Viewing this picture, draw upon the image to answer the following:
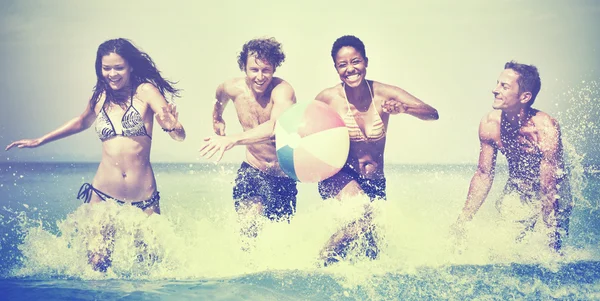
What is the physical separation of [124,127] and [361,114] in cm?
194

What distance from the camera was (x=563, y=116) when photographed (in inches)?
Result: 254

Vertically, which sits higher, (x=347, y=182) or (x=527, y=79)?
(x=527, y=79)

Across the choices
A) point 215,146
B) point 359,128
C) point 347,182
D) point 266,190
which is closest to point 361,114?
point 359,128

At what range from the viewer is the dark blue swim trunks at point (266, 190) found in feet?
16.7

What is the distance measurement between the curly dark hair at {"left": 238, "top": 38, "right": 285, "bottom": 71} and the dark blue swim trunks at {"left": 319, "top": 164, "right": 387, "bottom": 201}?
1.08m

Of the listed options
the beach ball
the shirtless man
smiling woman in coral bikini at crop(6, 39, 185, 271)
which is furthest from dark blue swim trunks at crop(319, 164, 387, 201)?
smiling woman in coral bikini at crop(6, 39, 185, 271)

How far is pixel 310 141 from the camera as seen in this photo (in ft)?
14.9

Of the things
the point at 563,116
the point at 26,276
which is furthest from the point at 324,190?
the point at 563,116

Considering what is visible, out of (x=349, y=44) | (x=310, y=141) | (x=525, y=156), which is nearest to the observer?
(x=310, y=141)

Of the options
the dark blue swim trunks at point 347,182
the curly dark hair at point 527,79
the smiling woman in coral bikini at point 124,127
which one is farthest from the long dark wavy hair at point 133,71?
the curly dark hair at point 527,79

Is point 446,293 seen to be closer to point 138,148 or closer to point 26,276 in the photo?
point 138,148

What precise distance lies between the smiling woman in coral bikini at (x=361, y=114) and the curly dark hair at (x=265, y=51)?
47cm

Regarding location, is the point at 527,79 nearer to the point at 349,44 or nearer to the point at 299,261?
the point at 349,44

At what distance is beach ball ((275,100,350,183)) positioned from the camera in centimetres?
455
